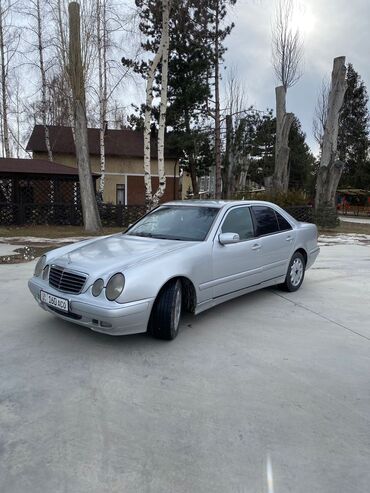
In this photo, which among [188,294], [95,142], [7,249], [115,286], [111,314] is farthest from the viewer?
[95,142]

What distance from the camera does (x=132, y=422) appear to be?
262 centimetres

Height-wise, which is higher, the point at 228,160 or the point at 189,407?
the point at 228,160

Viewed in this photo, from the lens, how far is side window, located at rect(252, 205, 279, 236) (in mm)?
5382

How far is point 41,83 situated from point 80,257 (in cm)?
2089

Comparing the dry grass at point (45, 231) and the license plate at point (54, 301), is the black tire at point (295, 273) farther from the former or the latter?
the dry grass at point (45, 231)

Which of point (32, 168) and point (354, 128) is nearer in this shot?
point (32, 168)

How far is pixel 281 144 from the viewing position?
866 inches

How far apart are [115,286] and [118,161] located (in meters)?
24.5

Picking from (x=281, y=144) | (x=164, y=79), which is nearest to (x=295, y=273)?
(x=164, y=79)

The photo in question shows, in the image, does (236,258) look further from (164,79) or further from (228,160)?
(228,160)

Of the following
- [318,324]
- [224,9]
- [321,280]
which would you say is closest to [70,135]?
[224,9]

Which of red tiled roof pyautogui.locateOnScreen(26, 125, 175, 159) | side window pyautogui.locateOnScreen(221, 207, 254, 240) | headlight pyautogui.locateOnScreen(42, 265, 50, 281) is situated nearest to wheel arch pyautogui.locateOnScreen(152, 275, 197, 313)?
side window pyautogui.locateOnScreen(221, 207, 254, 240)

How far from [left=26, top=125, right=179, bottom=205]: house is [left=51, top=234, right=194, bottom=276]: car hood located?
72.8 ft

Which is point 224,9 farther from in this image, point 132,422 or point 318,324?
point 132,422
